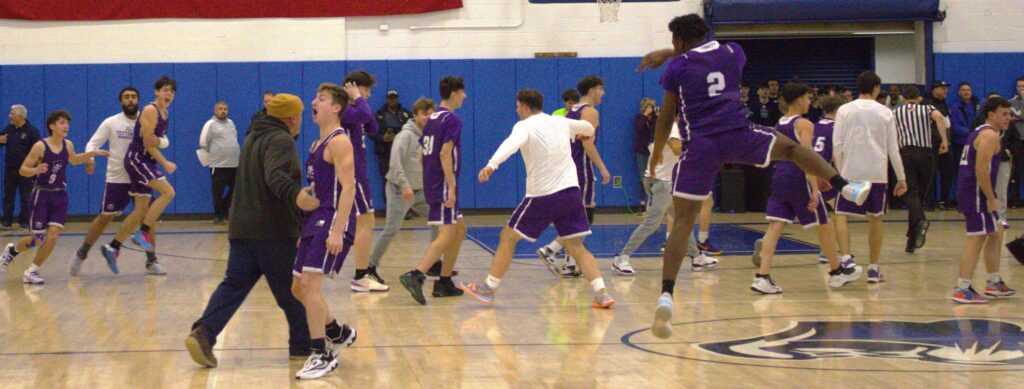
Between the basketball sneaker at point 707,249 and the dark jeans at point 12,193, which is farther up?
the dark jeans at point 12,193

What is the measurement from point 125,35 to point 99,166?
85.0 inches

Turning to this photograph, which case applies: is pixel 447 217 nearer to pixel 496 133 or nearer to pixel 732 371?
pixel 732 371

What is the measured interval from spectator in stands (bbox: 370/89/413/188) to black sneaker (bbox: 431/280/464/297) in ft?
29.2

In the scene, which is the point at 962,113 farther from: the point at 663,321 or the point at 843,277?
A: the point at 663,321

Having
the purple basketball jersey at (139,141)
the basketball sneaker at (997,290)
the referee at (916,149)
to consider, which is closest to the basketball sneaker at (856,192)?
the basketball sneaker at (997,290)

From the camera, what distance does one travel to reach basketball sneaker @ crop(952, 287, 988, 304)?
7.91 meters

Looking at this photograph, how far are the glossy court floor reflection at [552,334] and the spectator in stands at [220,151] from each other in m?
6.56

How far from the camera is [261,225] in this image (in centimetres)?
577

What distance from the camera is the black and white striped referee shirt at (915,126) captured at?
40.9ft

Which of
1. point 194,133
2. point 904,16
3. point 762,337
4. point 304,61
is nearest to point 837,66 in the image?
point 904,16

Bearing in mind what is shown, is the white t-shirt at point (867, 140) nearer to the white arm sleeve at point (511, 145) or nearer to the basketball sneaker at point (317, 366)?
the white arm sleeve at point (511, 145)

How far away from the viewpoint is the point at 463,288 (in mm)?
8227

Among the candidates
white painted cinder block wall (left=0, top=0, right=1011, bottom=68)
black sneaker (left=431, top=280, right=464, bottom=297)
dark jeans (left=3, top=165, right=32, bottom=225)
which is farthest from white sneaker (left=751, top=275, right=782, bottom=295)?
dark jeans (left=3, top=165, right=32, bottom=225)

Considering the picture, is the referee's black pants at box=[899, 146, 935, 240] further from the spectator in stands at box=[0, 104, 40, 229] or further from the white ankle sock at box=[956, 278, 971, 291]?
the spectator in stands at box=[0, 104, 40, 229]
